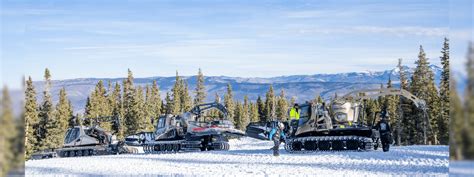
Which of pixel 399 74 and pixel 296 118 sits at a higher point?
pixel 399 74

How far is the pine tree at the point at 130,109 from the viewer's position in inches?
2434

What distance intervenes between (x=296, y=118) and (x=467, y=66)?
18.3m

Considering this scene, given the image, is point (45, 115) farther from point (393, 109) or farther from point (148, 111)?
point (393, 109)

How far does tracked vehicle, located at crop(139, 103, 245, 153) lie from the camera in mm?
26688

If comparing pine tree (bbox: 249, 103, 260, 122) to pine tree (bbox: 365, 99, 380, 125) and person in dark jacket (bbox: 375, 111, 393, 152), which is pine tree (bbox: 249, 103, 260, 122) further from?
person in dark jacket (bbox: 375, 111, 393, 152)

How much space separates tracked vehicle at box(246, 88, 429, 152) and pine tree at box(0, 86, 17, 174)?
17096mm

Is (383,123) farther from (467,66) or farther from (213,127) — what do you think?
(467,66)

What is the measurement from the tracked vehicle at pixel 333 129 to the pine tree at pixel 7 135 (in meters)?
17.1

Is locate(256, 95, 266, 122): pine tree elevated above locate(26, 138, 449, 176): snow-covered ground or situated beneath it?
elevated above

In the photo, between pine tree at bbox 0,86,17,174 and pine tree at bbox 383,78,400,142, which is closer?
pine tree at bbox 0,86,17,174

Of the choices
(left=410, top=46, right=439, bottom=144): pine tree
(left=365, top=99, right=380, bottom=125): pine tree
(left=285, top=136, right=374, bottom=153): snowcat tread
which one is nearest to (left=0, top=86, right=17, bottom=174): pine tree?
(left=285, top=136, right=374, bottom=153): snowcat tread

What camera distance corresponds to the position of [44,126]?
5162cm

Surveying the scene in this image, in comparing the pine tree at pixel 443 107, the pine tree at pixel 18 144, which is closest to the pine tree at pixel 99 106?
the pine tree at pixel 443 107

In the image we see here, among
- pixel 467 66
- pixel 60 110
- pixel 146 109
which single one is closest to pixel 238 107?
pixel 146 109
